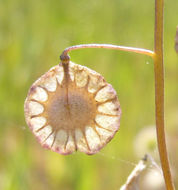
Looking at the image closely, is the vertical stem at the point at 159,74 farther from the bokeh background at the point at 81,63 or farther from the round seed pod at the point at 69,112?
the bokeh background at the point at 81,63

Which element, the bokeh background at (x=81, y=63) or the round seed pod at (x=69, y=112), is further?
the bokeh background at (x=81, y=63)

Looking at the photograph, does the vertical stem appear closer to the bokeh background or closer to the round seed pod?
the round seed pod

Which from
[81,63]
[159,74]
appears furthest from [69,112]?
[81,63]

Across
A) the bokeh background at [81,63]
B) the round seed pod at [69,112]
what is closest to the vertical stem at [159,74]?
the round seed pod at [69,112]

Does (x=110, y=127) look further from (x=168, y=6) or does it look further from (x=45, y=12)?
(x=168, y=6)

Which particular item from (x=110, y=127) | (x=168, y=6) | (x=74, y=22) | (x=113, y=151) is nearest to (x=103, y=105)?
(x=110, y=127)
